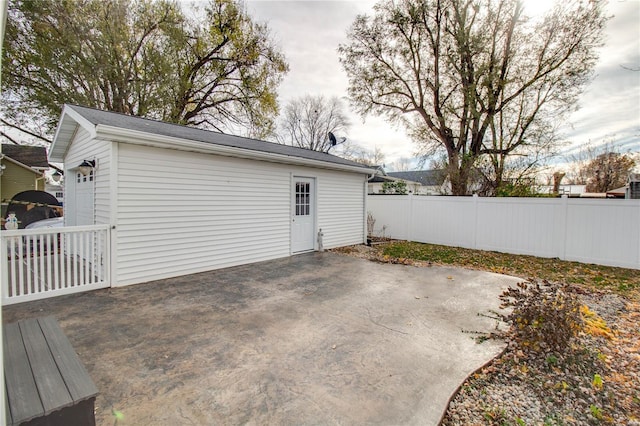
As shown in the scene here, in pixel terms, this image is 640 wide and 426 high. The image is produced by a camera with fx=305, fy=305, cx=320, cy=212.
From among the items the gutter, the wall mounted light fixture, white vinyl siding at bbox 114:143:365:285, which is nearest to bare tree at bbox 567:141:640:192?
the gutter

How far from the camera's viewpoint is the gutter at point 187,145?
4.75 meters

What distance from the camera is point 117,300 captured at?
4539 mm

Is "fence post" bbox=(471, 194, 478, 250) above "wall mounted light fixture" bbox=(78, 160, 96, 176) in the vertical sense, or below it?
below

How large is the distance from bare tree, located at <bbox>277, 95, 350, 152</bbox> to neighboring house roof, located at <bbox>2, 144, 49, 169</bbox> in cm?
1625

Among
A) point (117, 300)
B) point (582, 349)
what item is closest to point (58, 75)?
point (117, 300)

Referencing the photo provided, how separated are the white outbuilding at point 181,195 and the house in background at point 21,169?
378 inches

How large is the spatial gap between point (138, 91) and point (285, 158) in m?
10.4

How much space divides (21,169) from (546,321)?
2082 cm

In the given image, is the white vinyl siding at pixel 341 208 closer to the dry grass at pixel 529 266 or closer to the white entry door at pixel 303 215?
the white entry door at pixel 303 215

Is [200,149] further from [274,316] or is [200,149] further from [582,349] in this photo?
[582,349]

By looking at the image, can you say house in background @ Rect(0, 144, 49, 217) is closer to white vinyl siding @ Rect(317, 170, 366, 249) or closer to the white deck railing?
the white deck railing

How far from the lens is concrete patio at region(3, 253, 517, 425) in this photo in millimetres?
2396

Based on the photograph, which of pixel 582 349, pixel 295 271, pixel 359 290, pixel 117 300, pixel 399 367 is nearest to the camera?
pixel 399 367

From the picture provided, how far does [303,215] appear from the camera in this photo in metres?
8.27
